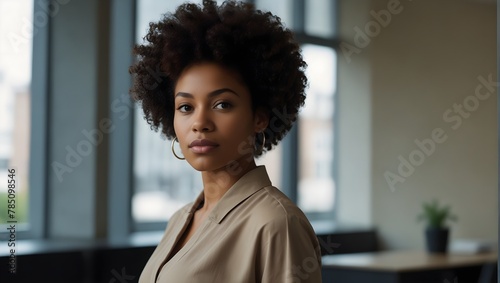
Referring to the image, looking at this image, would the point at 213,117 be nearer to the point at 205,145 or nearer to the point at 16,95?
the point at 205,145

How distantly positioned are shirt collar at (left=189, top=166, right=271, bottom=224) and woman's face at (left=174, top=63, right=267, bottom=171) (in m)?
0.05

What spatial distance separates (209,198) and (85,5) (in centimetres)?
370

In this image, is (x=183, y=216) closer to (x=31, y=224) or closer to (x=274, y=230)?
(x=274, y=230)

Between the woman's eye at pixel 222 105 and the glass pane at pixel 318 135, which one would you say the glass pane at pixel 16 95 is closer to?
the glass pane at pixel 318 135

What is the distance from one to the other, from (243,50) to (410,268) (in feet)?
12.7

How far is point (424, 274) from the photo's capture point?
17.9 ft

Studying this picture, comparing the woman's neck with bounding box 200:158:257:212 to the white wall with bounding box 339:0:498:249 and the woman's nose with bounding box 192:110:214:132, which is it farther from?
the white wall with bounding box 339:0:498:249

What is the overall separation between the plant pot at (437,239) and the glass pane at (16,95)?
10.1 feet

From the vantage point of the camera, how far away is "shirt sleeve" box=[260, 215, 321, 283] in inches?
59.0

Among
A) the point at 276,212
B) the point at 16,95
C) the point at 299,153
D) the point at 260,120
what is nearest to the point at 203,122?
the point at 260,120

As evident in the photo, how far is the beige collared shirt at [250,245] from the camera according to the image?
1.51 meters

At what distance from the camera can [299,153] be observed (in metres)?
7.43

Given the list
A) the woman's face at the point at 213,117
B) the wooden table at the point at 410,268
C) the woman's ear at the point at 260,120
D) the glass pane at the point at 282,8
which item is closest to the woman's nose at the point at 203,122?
the woman's face at the point at 213,117

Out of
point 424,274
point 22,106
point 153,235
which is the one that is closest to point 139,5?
point 22,106
